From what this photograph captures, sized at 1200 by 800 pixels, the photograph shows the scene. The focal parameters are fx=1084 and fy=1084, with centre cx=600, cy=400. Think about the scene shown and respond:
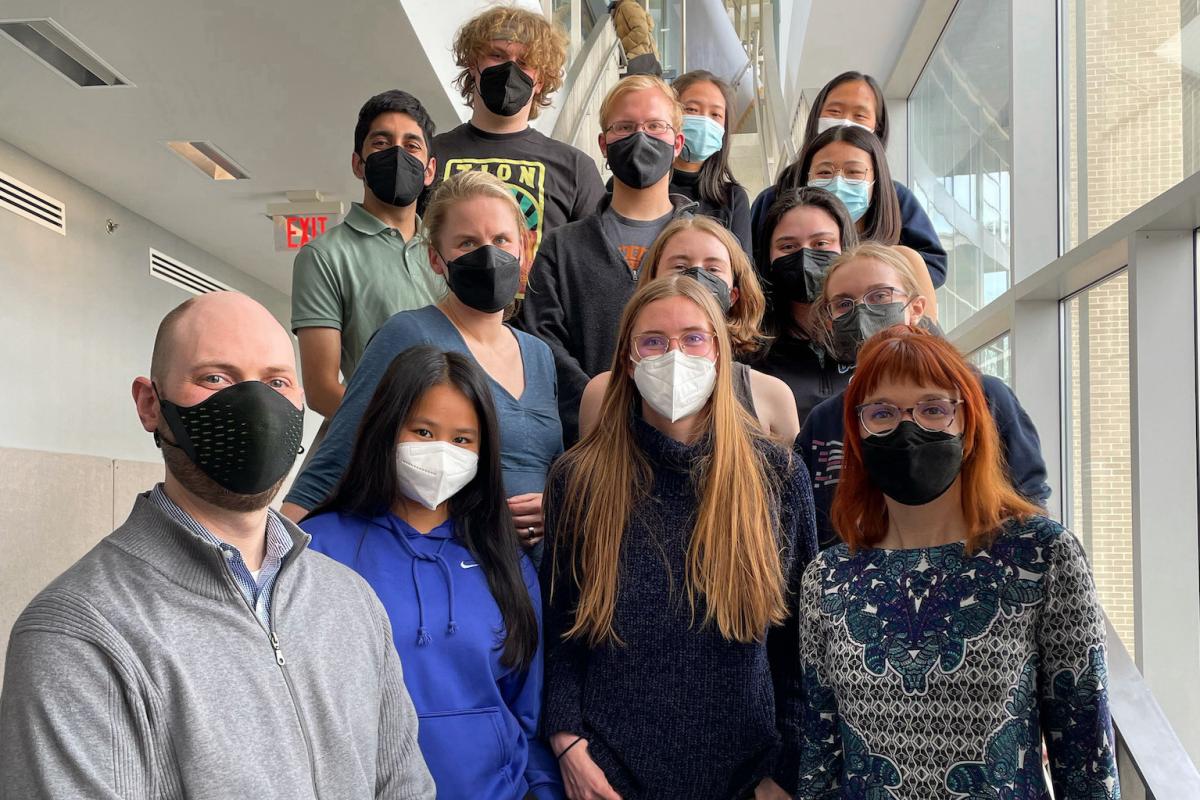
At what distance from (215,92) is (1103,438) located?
4252 mm

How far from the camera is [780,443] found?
2.22 meters

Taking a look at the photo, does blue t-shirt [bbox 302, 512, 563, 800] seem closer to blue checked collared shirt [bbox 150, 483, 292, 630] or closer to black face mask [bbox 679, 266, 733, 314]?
blue checked collared shirt [bbox 150, 483, 292, 630]

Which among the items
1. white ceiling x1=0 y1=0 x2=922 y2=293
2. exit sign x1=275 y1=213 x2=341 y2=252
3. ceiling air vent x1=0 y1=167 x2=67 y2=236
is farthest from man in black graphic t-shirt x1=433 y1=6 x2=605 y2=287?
exit sign x1=275 y1=213 x2=341 y2=252

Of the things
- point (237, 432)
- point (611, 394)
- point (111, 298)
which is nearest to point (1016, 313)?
point (611, 394)

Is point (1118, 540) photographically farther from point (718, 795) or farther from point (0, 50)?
point (0, 50)

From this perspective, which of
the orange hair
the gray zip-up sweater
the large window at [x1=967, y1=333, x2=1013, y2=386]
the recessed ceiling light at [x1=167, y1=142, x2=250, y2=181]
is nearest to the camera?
the gray zip-up sweater

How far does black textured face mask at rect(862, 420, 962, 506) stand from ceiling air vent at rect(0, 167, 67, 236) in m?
5.28

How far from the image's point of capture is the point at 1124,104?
4.23 metres

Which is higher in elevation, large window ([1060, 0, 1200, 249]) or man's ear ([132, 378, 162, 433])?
large window ([1060, 0, 1200, 249])

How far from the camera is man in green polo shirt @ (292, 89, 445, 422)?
2.91 metres

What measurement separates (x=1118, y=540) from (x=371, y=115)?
3.09 metres

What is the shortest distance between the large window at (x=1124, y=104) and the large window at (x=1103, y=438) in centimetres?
36

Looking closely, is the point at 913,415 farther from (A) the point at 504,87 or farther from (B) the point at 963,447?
(A) the point at 504,87

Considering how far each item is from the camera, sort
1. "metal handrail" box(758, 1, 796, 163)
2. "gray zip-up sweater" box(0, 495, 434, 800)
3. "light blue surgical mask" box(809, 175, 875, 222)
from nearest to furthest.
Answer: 1. "gray zip-up sweater" box(0, 495, 434, 800)
2. "light blue surgical mask" box(809, 175, 875, 222)
3. "metal handrail" box(758, 1, 796, 163)
